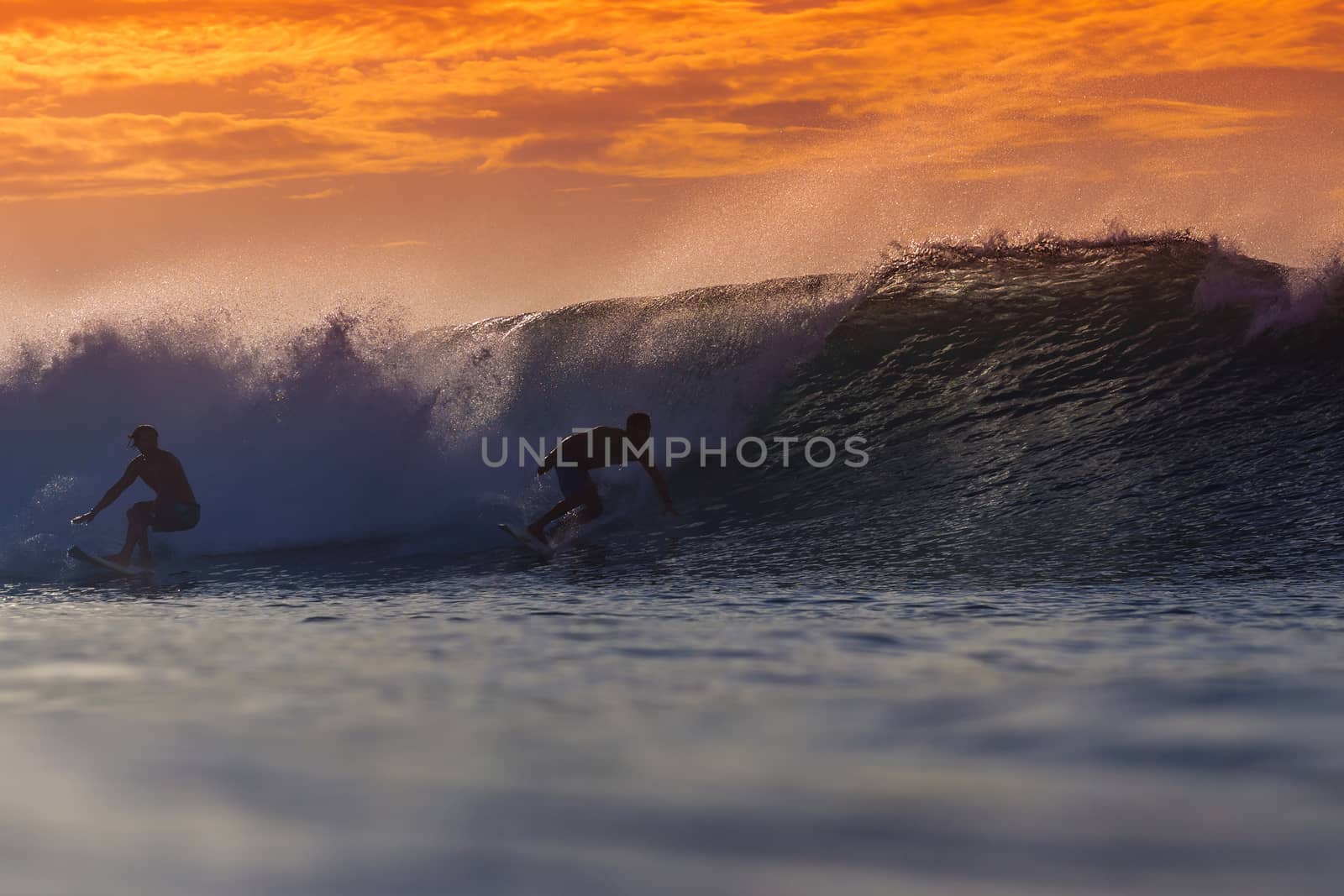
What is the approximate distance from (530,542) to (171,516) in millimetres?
2708

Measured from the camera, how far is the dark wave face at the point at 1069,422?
758cm

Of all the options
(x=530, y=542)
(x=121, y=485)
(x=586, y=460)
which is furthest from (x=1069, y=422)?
(x=121, y=485)

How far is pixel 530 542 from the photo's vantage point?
29.6 feet

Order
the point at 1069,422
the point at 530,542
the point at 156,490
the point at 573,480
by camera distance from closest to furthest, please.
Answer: the point at 530,542
the point at 156,490
the point at 573,480
the point at 1069,422

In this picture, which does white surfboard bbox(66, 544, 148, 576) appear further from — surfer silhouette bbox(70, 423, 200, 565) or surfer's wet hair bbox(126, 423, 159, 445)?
surfer's wet hair bbox(126, 423, 159, 445)

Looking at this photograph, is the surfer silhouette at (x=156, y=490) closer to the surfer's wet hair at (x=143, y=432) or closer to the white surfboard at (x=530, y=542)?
the surfer's wet hair at (x=143, y=432)

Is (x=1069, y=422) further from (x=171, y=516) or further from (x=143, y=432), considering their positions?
(x=143, y=432)

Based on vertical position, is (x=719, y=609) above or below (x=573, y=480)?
below

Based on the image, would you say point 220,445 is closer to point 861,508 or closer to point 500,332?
point 500,332

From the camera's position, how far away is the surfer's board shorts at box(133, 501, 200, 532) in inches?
362

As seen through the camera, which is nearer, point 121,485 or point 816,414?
point 121,485

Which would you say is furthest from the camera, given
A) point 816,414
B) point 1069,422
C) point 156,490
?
point 816,414

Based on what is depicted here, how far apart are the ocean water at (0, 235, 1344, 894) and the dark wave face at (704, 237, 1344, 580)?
0.06 meters

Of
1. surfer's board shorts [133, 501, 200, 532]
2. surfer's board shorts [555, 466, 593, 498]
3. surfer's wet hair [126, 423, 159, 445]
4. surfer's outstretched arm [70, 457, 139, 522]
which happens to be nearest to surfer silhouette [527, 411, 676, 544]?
surfer's board shorts [555, 466, 593, 498]
